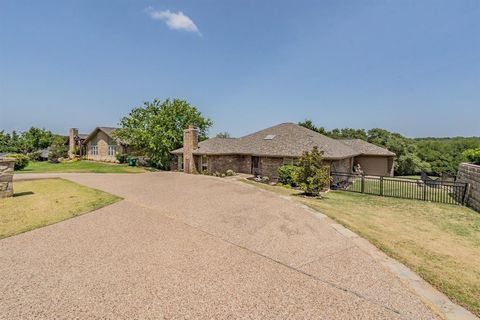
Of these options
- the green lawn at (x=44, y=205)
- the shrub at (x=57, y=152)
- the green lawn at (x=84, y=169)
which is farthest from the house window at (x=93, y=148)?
the green lawn at (x=44, y=205)

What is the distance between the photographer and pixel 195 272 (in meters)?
5.23

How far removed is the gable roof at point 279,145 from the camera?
20533mm

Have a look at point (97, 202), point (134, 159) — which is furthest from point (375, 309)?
point (134, 159)

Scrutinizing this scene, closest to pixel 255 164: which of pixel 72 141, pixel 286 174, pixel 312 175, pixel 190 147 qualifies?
pixel 286 174

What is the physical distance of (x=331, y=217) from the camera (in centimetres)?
933

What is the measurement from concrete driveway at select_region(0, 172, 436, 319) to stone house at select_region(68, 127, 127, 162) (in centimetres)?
3300

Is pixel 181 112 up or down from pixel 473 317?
up

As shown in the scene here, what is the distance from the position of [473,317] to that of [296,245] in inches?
139

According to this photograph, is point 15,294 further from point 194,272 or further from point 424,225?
point 424,225

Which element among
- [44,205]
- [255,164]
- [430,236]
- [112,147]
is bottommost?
[430,236]

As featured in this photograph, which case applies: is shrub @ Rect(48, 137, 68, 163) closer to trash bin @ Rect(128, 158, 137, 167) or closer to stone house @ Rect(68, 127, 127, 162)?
stone house @ Rect(68, 127, 127, 162)

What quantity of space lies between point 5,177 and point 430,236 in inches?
705

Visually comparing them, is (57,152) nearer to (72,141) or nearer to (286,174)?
(72,141)

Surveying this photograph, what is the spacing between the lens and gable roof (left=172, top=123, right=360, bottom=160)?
2053 cm
